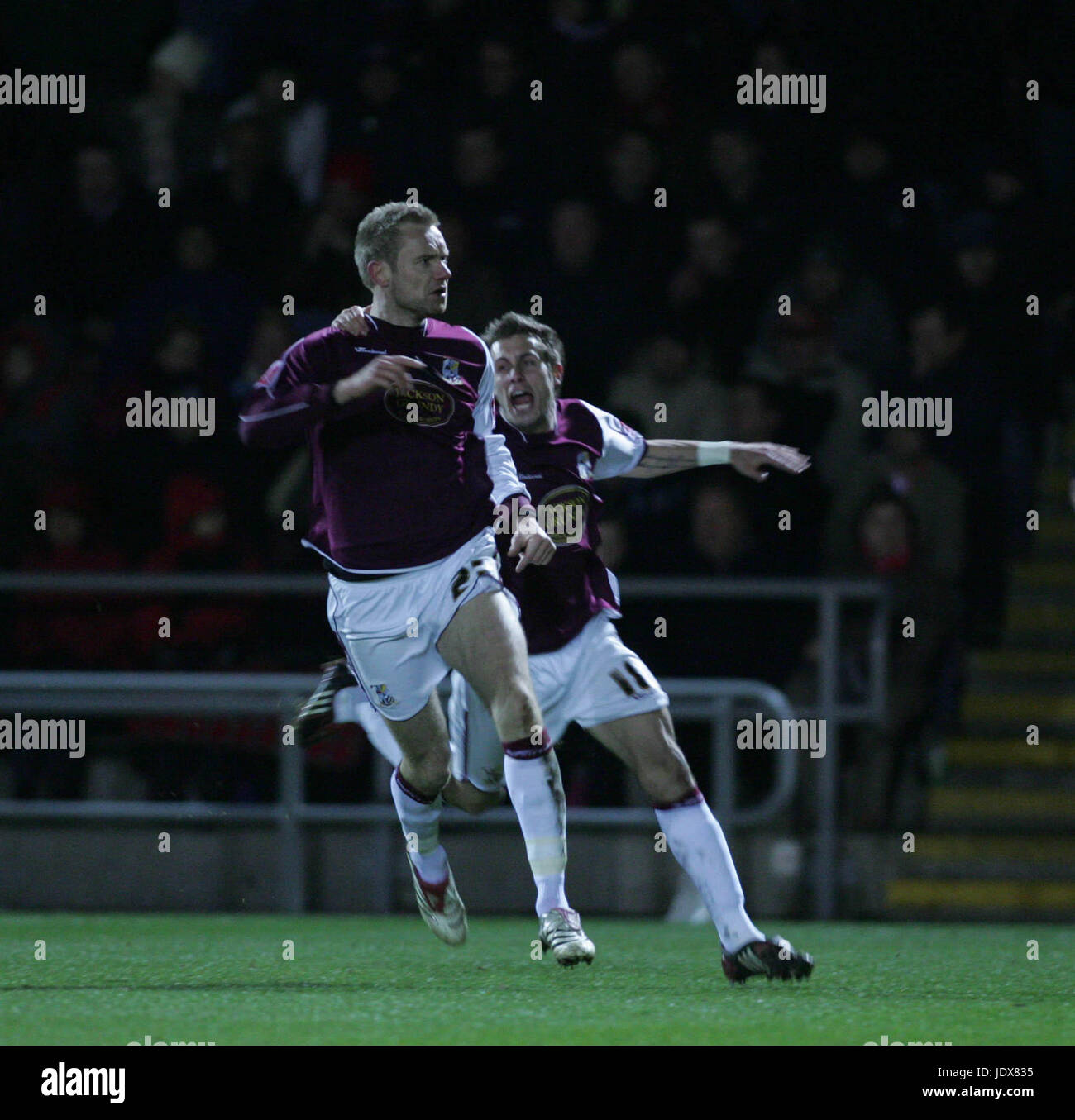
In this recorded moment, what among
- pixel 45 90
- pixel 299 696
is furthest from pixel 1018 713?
pixel 45 90

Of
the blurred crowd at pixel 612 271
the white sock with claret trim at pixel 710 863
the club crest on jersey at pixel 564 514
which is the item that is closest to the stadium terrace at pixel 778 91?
the blurred crowd at pixel 612 271

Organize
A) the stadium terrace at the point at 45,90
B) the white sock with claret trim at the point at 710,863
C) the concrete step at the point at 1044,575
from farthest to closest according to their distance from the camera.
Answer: the stadium terrace at the point at 45,90 → the concrete step at the point at 1044,575 → the white sock with claret trim at the point at 710,863

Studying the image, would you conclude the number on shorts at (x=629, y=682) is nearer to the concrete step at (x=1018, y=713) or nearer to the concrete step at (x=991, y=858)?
the concrete step at (x=991, y=858)

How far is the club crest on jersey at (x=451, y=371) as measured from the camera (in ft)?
21.1

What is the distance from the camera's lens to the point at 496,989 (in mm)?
6062

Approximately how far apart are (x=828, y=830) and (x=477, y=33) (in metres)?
4.41

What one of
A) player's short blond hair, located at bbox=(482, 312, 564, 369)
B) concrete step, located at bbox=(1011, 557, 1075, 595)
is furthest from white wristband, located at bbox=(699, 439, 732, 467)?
concrete step, located at bbox=(1011, 557, 1075, 595)

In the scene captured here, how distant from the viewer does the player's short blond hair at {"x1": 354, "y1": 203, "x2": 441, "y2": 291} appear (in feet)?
21.0

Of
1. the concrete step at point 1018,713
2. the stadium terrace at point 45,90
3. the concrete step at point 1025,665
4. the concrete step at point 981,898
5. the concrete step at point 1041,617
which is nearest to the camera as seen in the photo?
the concrete step at point 981,898

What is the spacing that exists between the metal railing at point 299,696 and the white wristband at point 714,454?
8.01 feet

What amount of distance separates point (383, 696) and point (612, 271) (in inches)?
166

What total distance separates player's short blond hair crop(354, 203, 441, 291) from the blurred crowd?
11.2ft

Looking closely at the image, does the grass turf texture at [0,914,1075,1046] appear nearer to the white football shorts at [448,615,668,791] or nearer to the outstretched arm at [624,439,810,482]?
the white football shorts at [448,615,668,791]

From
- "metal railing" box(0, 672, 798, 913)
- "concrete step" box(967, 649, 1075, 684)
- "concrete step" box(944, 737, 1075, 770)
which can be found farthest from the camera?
"concrete step" box(967, 649, 1075, 684)
